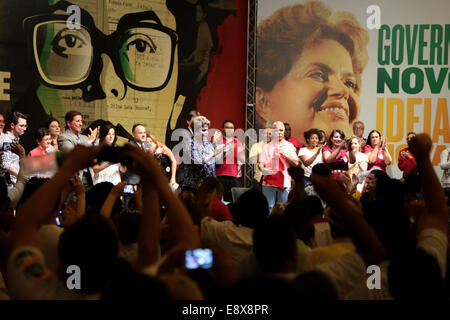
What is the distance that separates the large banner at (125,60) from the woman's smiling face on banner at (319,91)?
0.80 meters

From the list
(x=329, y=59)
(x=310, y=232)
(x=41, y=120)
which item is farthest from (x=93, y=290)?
(x=329, y=59)

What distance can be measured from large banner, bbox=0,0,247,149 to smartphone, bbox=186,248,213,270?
19.9ft

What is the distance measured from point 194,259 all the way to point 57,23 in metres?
6.63

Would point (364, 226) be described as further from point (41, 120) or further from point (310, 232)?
point (41, 120)

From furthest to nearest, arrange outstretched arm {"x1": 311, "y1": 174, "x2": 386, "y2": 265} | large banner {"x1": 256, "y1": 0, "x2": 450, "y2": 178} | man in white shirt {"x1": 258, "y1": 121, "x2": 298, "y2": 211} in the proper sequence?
large banner {"x1": 256, "y1": 0, "x2": 450, "y2": 178} < man in white shirt {"x1": 258, "y1": 121, "x2": 298, "y2": 211} < outstretched arm {"x1": 311, "y1": 174, "x2": 386, "y2": 265}

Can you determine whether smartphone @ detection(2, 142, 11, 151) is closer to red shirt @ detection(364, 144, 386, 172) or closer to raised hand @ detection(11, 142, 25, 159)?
raised hand @ detection(11, 142, 25, 159)

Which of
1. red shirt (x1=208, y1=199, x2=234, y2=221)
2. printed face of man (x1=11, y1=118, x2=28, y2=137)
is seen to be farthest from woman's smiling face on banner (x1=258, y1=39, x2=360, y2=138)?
red shirt (x1=208, y1=199, x2=234, y2=221)

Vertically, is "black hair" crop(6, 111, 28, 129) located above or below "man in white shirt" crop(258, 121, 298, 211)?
above

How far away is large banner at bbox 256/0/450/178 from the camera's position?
892 cm

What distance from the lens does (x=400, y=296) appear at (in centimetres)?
131

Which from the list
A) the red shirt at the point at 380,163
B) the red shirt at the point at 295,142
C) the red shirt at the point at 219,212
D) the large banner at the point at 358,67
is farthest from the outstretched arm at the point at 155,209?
the large banner at the point at 358,67

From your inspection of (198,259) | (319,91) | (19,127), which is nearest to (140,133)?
(19,127)

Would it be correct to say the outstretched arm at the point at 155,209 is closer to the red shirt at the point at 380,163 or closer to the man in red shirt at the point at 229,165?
the man in red shirt at the point at 229,165

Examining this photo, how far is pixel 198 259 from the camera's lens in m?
1.31
